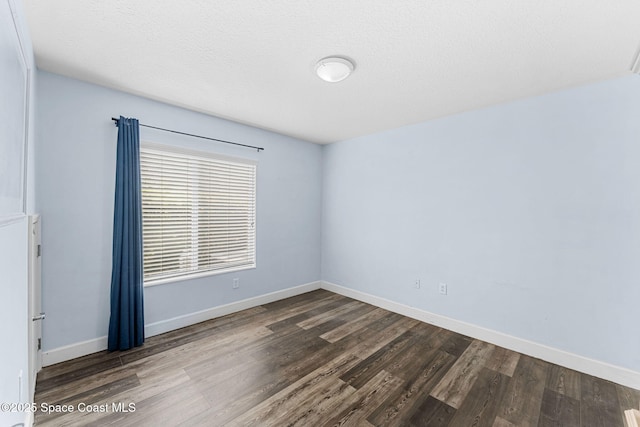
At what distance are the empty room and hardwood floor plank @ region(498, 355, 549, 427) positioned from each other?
0.02 metres

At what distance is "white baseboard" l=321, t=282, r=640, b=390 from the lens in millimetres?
2193

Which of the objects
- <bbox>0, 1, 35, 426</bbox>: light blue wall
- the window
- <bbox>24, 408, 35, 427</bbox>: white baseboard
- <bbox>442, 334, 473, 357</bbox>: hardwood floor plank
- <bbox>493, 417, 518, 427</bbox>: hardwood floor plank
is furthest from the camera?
the window

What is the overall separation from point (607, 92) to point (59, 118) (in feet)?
15.7

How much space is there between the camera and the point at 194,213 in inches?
126

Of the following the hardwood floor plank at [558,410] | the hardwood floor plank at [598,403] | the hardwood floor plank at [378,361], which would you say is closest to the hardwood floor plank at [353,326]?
the hardwood floor plank at [378,361]

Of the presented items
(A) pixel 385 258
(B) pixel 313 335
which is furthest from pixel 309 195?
(B) pixel 313 335

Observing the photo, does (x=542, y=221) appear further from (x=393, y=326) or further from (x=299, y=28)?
(x=299, y=28)

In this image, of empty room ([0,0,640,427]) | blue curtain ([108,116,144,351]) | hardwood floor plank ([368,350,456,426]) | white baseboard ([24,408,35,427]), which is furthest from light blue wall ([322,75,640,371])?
white baseboard ([24,408,35,427])

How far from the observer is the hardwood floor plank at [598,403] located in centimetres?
181

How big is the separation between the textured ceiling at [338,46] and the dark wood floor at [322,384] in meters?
2.54

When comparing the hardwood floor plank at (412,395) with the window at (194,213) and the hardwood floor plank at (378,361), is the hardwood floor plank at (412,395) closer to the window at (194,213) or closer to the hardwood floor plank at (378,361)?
the hardwood floor plank at (378,361)

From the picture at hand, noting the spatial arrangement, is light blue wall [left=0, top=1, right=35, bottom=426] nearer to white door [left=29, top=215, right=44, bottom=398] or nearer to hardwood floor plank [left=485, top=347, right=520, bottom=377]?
white door [left=29, top=215, right=44, bottom=398]

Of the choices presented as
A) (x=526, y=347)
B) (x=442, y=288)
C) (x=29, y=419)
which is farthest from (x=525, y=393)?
(x=29, y=419)

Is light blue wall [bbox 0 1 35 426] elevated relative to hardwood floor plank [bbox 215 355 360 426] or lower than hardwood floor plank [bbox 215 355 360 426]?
elevated
